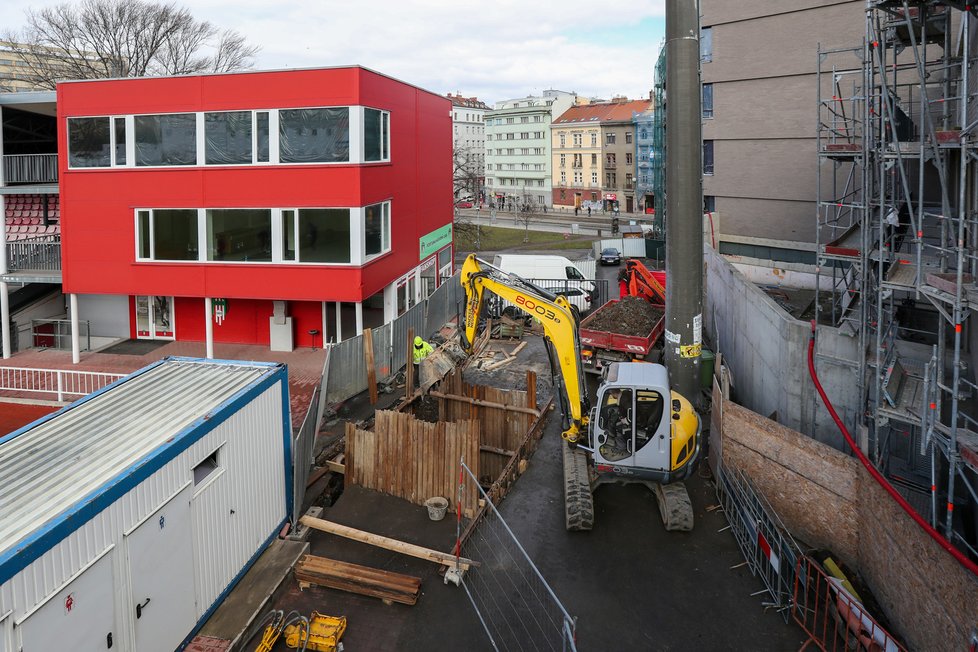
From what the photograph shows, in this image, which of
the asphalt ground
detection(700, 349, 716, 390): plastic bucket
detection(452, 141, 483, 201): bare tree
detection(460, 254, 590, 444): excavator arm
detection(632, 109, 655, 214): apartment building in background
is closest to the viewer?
the asphalt ground

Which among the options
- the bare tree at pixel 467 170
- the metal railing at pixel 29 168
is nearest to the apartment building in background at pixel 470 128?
the bare tree at pixel 467 170

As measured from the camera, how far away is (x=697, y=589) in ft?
34.2

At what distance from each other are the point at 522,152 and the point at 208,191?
257ft

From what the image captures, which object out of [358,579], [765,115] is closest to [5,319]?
[358,579]

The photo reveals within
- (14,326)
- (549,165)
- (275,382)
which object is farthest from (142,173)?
(549,165)

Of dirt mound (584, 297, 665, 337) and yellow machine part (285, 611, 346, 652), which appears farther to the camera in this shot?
dirt mound (584, 297, 665, 337)

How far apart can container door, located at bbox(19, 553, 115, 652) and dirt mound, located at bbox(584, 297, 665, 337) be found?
1558 centimetres

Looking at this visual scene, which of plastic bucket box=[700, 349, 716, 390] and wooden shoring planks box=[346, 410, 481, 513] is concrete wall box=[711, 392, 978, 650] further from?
wooden shoring planks box=[346, 410, 481, 513]

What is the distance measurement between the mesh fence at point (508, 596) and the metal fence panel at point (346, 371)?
268 inches

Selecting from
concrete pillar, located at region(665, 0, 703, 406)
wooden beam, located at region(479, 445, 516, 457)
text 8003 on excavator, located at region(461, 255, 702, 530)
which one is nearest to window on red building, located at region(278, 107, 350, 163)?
text 8003 on excavator, located at region(461, 255, 702, 530)

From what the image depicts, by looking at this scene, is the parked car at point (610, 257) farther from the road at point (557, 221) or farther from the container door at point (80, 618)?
the container door at point (80, 618)

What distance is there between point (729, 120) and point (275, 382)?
84.4 ft

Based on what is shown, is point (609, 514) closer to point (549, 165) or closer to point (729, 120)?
point (729, 120)

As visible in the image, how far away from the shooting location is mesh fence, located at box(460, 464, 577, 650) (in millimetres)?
9258
